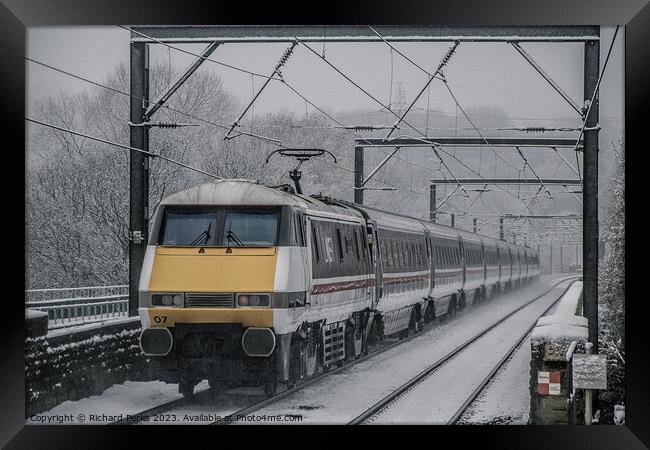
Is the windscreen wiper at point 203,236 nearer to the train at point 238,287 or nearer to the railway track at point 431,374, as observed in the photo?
the train at point 238,287

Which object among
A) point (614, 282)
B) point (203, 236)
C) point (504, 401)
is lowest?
point (504, 401)

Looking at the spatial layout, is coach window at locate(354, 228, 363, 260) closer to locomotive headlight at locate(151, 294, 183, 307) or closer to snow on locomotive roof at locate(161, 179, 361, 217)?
snow on locomotive roof at locate(161, 179, 361, 217)

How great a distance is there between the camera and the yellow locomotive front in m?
11.9

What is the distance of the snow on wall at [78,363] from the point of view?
11852 mm

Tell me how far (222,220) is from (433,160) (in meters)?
12.9

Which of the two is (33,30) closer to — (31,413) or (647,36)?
(31,413)

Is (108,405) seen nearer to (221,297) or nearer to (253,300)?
(221,297)

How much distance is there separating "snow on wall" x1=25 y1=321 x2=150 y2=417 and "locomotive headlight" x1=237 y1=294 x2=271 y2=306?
7.58ft

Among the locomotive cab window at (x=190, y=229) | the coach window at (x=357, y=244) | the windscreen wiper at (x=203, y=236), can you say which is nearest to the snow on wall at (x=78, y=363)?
the locomotive cab window at (x=190, y=229)
